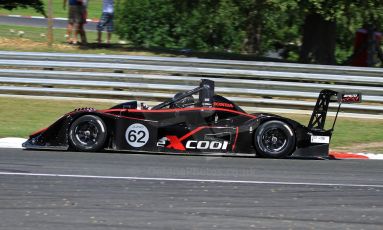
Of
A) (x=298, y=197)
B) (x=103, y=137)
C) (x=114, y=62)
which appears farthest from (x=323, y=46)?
(x=298, y=197)

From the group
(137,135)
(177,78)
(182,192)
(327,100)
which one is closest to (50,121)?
(177,78)

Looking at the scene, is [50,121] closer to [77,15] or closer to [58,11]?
[77,15]

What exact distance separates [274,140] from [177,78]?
4.64m

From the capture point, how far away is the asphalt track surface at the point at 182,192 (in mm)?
6582

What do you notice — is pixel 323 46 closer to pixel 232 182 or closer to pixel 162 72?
pixel 162 72

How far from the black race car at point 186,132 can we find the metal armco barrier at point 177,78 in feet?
13.8

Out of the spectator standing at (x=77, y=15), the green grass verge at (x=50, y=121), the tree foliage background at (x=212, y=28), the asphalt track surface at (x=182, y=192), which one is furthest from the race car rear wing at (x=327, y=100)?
the spectator standing at (x=77, y=15)

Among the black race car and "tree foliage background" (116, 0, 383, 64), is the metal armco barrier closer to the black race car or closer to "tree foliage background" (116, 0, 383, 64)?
"tree foliage background" (116, 0, 383, 64)

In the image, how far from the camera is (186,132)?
33.0ft

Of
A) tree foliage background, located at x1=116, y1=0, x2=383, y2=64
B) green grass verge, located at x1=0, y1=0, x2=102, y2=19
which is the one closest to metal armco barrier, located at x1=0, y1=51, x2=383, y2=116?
tree foliage background, located at x1=116, y1=0, x2=383, y2=64

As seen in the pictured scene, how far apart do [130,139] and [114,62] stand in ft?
16.8

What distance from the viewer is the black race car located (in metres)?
10.0

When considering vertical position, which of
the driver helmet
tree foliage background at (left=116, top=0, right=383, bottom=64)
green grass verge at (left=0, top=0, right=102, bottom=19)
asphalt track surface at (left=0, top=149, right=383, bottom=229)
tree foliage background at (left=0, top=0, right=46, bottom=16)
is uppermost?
green grass verge at (left=0, top=0, right=102, bottom=19)

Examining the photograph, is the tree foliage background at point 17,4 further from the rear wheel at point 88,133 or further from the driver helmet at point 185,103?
the driver helmet at point 185,103
